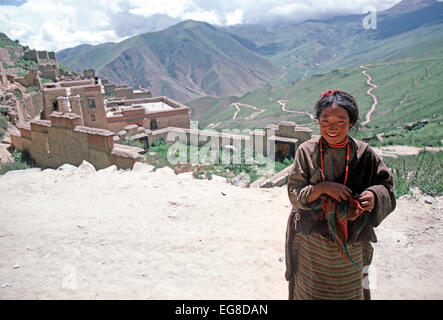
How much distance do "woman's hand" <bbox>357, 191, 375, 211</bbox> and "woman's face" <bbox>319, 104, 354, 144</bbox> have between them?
1.21ft

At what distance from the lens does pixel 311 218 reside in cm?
218

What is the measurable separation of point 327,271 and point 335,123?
3.27ft

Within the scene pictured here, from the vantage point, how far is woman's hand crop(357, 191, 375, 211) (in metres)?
1.94

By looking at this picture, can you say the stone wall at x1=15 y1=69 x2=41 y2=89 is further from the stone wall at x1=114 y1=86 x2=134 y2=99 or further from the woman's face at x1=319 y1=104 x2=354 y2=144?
the woman's face at x1=319 y1=104 x2=354 y2=144

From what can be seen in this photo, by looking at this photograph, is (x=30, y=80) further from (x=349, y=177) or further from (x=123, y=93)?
(x=349, y=177)

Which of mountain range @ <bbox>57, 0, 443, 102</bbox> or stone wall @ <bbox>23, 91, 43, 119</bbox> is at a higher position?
mountain range @ <bbox>57, 0, 443, 102</bbox>

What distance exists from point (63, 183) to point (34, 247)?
2700 mm

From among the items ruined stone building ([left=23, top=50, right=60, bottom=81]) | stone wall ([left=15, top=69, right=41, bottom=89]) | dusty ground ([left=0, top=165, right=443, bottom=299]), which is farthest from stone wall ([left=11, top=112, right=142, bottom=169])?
ruined stone building ([left=23, top=50, right=60, bottom=81])

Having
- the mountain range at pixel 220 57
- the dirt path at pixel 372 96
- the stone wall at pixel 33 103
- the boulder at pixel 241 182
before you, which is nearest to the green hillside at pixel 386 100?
the dirt path at pixel 372 96

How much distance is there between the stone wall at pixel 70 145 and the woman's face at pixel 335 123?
290 inches

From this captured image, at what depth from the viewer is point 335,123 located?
6.44 feet

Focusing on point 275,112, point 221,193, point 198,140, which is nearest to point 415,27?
point 275,112

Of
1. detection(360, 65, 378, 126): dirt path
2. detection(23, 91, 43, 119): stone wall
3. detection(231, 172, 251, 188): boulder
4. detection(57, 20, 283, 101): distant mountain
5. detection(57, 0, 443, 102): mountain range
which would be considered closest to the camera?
detection(231, 172, 251, 188): boulder

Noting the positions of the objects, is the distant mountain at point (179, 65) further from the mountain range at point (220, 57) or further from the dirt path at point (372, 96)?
the dirt path at point (372, 96)
